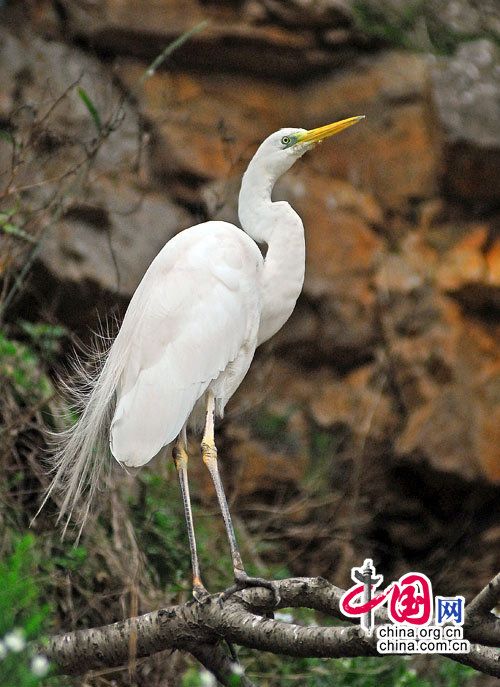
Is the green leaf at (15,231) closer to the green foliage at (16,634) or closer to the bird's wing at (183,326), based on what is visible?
the bird's wing at (183,326)

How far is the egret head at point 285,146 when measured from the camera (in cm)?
331

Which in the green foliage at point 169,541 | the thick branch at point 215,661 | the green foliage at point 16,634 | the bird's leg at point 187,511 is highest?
the green foliage at point 16,634

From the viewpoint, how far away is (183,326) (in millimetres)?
3107

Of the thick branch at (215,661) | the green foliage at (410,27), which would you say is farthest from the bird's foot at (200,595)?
the green foliage at (410,27)

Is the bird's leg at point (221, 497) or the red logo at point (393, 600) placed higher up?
the red logo at point (393, 600)

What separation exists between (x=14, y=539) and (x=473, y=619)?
81.1 inches

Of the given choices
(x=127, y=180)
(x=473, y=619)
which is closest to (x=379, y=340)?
(x=127, y=180)

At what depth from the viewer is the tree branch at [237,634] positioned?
205cm

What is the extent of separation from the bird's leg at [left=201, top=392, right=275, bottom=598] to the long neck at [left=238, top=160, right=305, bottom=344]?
0.39m

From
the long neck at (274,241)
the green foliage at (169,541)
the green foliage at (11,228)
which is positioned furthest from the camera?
the green foliage at (169,541)

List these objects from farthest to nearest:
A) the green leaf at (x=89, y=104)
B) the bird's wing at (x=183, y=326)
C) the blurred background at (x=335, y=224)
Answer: the blurred background at (x=335, y=224)
the green leaf at (x=89, y=104)
the bird's wing at (x=183, y=326)

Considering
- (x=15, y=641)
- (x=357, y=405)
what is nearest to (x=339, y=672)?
(x=357, y=405)

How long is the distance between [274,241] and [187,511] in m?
0.94

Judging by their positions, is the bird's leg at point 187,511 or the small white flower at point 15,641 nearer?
the small white flower at point 15,641
